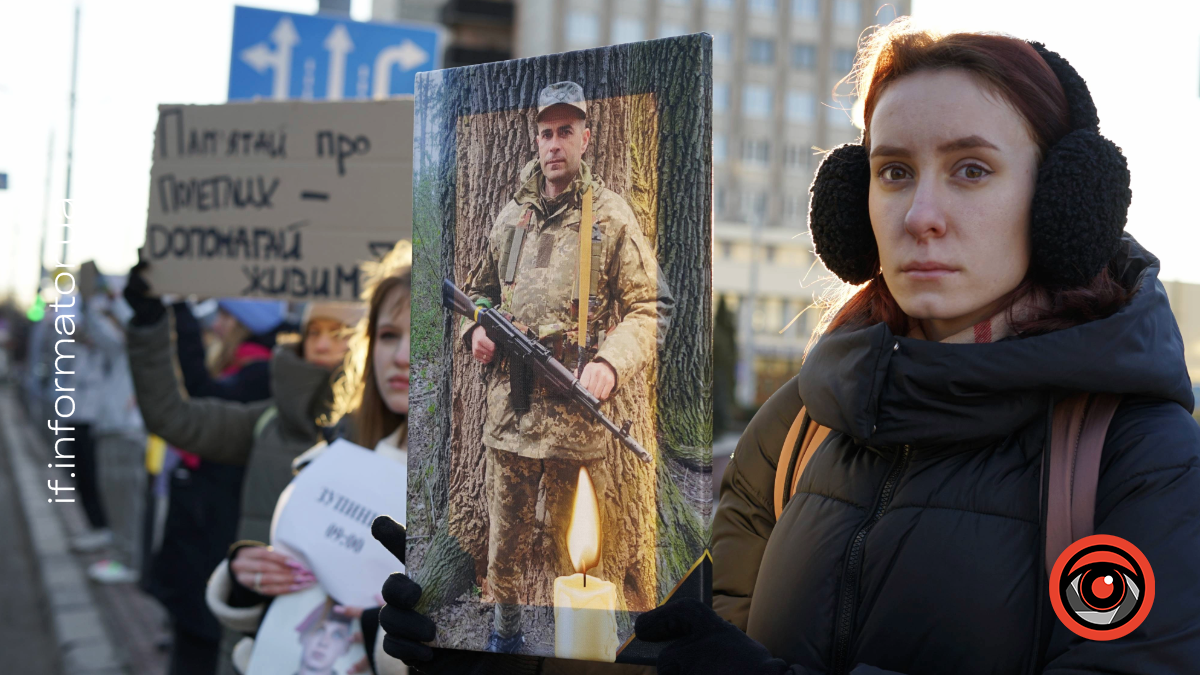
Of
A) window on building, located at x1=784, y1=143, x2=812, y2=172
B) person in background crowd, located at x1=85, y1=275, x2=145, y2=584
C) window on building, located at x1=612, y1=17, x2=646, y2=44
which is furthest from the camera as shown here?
window on building, located at x1=784, y1=143, x2=812, y2=172

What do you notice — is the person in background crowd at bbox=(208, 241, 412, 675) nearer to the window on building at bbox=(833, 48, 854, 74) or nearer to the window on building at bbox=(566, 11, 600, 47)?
the window on building at bbox=(566, 11, 600, 47)

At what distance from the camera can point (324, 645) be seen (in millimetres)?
2443

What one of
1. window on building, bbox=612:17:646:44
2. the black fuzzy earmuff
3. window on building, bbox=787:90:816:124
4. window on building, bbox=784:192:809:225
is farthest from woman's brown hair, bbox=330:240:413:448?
window on building, bbox=787:90:816:124

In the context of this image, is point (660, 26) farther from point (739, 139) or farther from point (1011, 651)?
point (1011, 651)

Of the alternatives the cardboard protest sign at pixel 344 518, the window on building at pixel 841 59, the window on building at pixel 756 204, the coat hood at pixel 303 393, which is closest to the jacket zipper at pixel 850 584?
the cardboard protest sign at pixel 344 518

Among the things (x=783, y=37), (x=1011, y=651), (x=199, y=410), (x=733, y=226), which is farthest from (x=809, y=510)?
(x=783, y=37)

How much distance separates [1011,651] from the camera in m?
1.21

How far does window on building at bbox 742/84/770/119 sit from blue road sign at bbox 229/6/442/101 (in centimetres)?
4729

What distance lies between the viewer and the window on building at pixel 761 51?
51281 mm

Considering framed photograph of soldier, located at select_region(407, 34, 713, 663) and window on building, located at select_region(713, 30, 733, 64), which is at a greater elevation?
window on building, located at select_region(713, 30, 733, 64)

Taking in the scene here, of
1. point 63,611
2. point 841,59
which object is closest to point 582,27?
point 841,59

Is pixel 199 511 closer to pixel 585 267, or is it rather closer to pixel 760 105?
pixel 585 267

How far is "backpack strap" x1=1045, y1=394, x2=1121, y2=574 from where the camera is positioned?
1.19 m

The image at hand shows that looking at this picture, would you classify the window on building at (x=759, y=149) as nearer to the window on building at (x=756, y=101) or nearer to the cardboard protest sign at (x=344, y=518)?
the window on building at (x=756, y=101)
